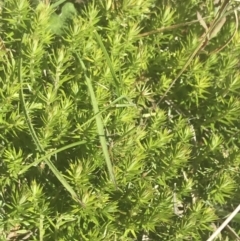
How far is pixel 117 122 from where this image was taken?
1.66 m

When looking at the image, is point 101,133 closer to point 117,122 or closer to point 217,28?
point 117,122

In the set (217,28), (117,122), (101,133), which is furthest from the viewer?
(217,28)

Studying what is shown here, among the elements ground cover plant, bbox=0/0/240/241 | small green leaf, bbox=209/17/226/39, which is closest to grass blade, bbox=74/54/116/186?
ground cover plant, bbox=0/0/240/241

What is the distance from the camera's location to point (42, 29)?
1655 millimetres

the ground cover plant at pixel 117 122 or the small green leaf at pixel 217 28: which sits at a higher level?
the small green leaf at pixel 217 28

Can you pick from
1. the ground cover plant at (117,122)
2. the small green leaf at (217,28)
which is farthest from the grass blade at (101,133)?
the small green leaf at (217,28)

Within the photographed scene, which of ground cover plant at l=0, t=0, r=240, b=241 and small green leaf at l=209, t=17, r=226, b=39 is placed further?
small green leaf at l=209, t=17, r=226, b=39

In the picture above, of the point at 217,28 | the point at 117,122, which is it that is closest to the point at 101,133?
the point at 117,122

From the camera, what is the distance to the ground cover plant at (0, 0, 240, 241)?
1589mm

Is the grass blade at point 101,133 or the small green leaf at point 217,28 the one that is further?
the small green leaf at point 217,28

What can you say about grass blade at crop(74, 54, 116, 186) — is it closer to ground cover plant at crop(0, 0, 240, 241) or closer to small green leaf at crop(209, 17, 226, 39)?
ground cover plant at crop(0, 0, 240, 241)

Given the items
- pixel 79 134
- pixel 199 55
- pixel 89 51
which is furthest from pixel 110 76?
pixel 199 55

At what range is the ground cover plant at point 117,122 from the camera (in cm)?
159

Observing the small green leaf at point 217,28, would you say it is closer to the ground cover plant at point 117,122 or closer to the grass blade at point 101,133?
the ground cover plant at point 117,122
